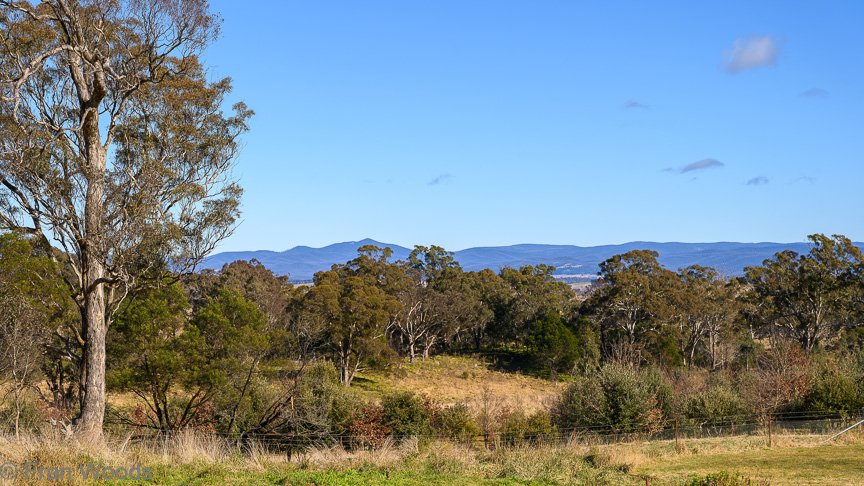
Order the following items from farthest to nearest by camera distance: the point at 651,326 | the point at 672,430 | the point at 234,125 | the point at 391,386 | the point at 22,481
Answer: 1. the point at 651,326
2. the point at 391,386
3. the point at 672,430
4. the point at 234,125
5. the point at 22,481

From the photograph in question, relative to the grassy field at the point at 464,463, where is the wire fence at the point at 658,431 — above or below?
below

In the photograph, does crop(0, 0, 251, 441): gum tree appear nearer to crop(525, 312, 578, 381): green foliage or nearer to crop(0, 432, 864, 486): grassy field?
crop(0, 432, 864, 486): grassy field

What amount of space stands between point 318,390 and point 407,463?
11.4 meters

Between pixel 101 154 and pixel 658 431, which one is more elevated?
pixel 101 154

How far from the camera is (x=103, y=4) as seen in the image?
14.9 m

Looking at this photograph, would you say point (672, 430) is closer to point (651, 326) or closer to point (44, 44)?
point (44, 44)

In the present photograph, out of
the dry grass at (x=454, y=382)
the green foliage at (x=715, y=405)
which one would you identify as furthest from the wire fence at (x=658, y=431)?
the dry grass at (x=454, y=382)

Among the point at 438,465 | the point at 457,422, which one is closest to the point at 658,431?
the point at 457,422

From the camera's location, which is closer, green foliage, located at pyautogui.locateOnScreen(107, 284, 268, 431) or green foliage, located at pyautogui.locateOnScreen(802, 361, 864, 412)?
green foliage, located at pyautogui.locateOnScreen(802, 361, 864, 412)

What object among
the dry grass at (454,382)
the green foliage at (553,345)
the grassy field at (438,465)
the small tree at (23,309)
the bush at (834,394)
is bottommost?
the dry grass at (454,382)

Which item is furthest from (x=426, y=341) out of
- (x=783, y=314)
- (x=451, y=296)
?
(x=783, y=314)

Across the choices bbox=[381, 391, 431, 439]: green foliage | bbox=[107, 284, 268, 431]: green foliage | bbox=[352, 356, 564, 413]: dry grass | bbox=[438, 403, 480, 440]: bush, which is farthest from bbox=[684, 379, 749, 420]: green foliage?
bbox=[107, 284, 268, 431]: green foliage

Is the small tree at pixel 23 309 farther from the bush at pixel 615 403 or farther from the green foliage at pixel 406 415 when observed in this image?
the bush at pixel 615 403

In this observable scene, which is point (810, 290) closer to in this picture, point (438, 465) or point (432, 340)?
point (432, 340)
